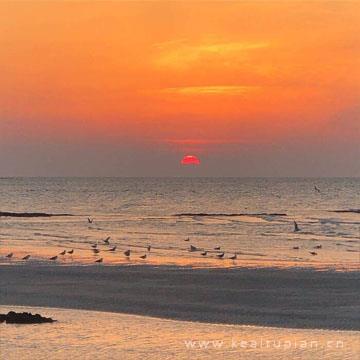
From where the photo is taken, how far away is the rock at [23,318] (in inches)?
726

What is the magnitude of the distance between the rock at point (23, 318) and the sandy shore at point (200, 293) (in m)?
2.76

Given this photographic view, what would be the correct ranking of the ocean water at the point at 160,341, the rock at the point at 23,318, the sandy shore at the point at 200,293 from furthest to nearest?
the sandy shore at the point at 200,293 < the rock at the point at 23,318 < the ocean water at the point at 160,341

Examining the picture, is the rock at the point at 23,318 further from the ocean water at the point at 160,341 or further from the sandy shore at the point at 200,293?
the sandy shore at the point at 200,293

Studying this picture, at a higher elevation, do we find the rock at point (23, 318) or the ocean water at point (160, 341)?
the rock at point (23, 318)

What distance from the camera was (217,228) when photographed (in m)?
59.2

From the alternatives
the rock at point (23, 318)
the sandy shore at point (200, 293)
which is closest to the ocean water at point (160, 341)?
the rock at point (23, 318)

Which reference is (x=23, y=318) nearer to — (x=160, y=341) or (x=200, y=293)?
(x=160, y=341)

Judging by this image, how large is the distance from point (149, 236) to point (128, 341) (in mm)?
32777

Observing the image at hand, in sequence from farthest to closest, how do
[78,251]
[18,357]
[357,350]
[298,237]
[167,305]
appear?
[298,237], [78,251], [167,305], [357,350], [18,357]

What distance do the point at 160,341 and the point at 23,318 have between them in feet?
12.9

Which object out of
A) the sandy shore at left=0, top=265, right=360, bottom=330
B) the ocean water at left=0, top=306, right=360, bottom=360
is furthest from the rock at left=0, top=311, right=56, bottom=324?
the sandy shore at left=0, top=265, right=360, bottom=330

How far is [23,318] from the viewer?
1859cm

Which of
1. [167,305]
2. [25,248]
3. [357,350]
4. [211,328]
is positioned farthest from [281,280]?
[25,248]

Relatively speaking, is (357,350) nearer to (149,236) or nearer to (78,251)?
(78,251)
